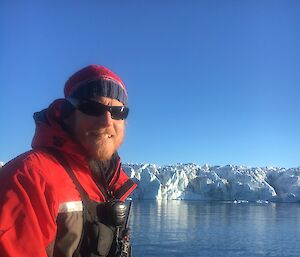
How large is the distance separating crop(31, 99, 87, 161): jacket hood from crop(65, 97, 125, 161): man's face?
Answer: 27mm

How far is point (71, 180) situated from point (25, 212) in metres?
0.27

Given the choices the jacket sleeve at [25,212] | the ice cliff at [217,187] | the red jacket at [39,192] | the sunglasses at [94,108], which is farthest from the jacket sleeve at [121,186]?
the ice cliff at [217,187]

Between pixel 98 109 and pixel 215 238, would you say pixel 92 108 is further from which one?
pixel 215 238

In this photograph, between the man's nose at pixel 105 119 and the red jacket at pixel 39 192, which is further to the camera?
the man's nose at pixel 105 119

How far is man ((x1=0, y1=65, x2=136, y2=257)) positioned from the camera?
40.4 inches

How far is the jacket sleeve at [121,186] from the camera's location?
1.65 m

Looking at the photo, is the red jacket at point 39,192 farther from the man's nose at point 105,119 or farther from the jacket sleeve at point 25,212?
the man's nose at point 105,119

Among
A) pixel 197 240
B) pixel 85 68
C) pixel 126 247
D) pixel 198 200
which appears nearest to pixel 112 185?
pixel 126 247

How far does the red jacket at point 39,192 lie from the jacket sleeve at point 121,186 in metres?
0.25

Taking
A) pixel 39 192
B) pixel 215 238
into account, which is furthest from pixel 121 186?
pixel 215 238

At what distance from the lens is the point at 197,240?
25.3m

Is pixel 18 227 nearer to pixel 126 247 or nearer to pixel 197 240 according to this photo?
pixel 126 247

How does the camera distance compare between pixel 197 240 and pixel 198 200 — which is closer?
pixel 197 240

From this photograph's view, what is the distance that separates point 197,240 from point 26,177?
25.3 metres
